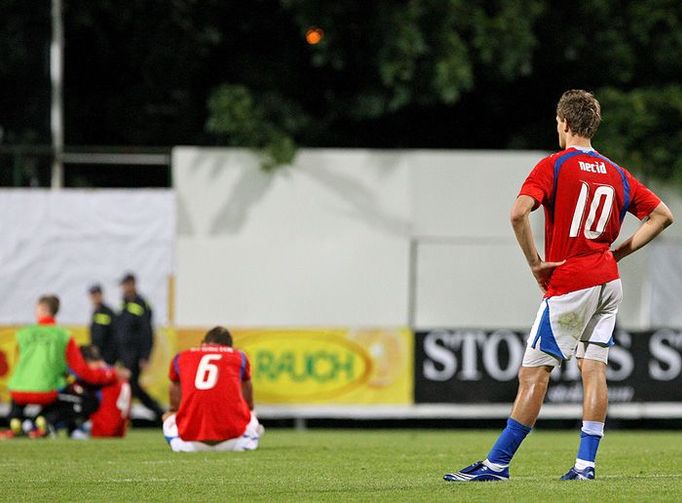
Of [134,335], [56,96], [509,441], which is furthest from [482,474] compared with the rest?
[56,96]

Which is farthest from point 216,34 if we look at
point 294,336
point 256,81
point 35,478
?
point 35,478

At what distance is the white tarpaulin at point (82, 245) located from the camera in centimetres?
2225

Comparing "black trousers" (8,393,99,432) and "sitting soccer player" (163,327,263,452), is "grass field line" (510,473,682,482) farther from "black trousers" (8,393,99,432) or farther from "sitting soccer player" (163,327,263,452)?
"black trousers" (8,393,99,432)

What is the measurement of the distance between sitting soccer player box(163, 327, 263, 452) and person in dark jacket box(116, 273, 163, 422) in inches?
313

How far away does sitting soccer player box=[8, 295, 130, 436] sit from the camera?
16.9 meters

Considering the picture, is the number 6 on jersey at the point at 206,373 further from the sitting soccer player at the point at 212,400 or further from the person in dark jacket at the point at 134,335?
the person in dark jacket at the point at 134,335

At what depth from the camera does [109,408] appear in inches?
694

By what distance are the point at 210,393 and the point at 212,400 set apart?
0.25 feet

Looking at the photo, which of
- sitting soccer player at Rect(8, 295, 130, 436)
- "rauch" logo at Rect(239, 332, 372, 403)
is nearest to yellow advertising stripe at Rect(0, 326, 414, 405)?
"rauch" logo at Rect(239, 332, 372, 403)

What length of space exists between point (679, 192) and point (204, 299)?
7.21 metres

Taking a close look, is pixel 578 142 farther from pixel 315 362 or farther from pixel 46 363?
pixel 315 362

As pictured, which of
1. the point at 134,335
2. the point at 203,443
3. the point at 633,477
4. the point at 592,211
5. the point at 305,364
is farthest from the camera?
the point at 305,364

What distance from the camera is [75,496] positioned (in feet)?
28.4

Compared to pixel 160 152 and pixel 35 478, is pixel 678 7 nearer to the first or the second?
pixel 160 152
